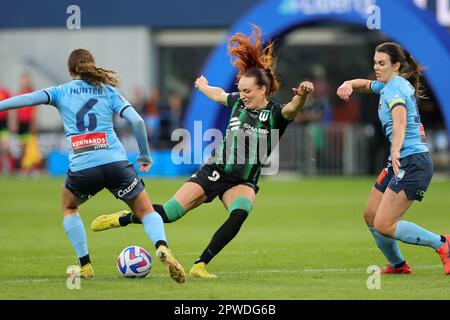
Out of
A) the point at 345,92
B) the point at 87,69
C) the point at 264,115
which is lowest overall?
the point at 264,115

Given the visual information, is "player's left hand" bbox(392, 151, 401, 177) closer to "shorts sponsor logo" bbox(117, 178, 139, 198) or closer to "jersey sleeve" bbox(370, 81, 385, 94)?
"jersey sleeve" bbox(370, 81, 385, 94)

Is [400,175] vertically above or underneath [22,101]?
underneath

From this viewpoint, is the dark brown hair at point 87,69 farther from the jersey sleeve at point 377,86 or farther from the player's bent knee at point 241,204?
the jersey sleeve at point 377,86

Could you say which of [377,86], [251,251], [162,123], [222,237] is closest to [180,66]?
[162,123]

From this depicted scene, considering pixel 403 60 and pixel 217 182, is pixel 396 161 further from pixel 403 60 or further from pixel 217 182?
pixel 217 182

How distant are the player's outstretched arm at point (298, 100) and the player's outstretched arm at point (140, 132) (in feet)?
4.63

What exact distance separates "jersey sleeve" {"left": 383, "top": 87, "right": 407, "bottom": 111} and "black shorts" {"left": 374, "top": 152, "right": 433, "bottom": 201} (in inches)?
21.7

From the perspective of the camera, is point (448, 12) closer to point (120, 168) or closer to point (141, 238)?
point (141, 238)

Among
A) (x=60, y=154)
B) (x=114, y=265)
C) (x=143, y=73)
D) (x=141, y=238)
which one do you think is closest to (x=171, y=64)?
(x=143, y=73)

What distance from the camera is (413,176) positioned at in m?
9.70

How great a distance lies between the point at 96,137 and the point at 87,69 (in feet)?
2.06
